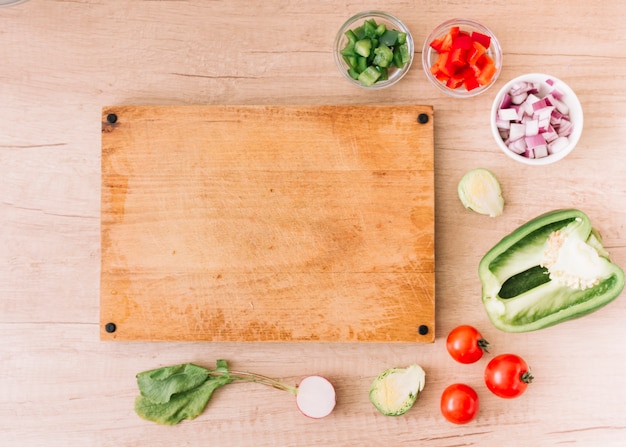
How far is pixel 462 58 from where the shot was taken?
1320 millimetres

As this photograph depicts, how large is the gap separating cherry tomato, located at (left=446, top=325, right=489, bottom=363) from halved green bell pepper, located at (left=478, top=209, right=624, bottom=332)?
7 centimetres

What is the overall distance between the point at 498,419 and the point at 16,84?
1.38 meters

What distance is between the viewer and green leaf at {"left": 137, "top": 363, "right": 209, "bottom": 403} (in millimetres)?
1360

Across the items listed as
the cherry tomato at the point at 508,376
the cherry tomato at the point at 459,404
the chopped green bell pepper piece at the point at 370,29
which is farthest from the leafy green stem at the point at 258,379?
the chopped green bell pepper piece at the point at 370,29

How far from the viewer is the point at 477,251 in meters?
1.39

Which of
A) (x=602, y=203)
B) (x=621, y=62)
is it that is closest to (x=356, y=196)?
(x=602, y=203)

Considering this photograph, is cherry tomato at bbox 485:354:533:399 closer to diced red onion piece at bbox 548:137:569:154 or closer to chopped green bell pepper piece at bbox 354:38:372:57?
diced red onion piece at bbox 548:137:569:154

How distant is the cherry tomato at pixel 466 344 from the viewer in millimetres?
1333

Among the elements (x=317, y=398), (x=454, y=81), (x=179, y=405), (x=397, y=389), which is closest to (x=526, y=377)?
(x=397, y=389)

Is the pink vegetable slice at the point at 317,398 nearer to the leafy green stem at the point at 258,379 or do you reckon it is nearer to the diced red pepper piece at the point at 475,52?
the leafy green stem at the point at 258,379

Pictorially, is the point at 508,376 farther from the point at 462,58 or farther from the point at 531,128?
the point at 462,58

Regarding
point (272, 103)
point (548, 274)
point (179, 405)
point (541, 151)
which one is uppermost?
point (272, 103)

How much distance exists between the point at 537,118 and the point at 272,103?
595 millimetres

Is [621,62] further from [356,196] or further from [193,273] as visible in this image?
[193,273]
